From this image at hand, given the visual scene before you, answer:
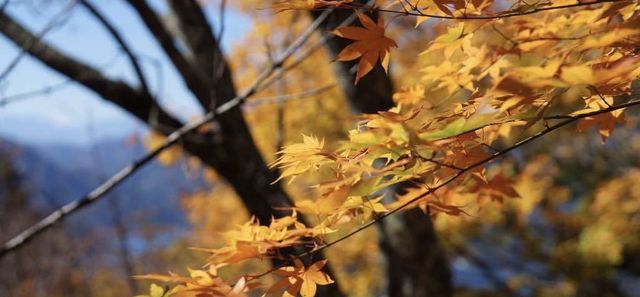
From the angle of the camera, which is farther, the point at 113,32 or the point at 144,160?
the point at 144,160

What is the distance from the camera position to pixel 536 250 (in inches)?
224

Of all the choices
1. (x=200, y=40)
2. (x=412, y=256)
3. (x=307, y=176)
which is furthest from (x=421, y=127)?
(x=307, y=176)

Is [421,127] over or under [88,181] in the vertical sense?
over

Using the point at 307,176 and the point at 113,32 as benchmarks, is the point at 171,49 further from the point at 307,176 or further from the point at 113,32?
the point at 307,176

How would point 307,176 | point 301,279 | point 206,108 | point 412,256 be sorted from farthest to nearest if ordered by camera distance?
point 307,176 < point 412,256 < point 206,108 < point 301,279

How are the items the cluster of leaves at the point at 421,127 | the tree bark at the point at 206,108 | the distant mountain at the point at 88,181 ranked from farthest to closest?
the distant mountain at the point at 88,181, the tree bark at the point at 206,108, the cluster of leaves at the point at 421,127

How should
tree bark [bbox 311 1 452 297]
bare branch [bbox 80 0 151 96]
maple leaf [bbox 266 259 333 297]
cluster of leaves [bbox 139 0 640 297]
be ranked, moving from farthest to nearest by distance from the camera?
tree bark [bbox 311 1 452 297] < bare branch [bbox 80 0 151 96] < maple leaf [bbox 266 259 333 297] < cluster of leaves [bbox 139 0 640 297]

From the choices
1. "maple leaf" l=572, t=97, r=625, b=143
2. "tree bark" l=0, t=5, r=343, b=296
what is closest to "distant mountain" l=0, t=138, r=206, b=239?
"tree bark" l=0, t=5, r=343, b=296

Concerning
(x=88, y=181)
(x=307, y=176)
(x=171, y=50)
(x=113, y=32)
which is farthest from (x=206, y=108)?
(x=88, y=181)

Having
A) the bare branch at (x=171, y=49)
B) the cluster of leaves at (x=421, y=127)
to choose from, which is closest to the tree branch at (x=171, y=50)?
the bare branch at (x=171, y=49)

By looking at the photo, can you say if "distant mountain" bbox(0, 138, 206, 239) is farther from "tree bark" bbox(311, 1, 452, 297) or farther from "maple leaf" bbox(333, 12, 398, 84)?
"maple leaf" bbox(333, 12, 398, 84)

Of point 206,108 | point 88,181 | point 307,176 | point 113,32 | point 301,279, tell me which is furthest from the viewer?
point 88,181

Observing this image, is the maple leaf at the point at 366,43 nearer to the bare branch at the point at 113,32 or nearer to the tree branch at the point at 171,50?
the bare branch at the point at 113,32

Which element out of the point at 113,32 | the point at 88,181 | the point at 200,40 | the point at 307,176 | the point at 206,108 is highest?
the point at 113,32
